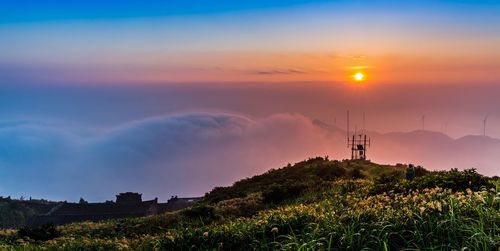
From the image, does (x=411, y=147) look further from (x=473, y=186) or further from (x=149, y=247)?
(x=149, y=247)

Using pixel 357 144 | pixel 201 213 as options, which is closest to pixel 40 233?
pixel 201 213

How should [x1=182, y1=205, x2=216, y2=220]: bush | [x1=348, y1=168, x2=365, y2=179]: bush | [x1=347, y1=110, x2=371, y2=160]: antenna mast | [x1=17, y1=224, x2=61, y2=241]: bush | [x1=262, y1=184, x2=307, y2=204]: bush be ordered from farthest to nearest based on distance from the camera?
[x1=347, y1=110, x2=371, y2=160]: antenna mast
[x1=348, y1=168, x2=365, y2=179]: bush
[x1=262, y1=184, x2=307, y2=204]: bush
[x1=182, y1=205, x2=216, y2=220]: bush
[x1=17, y1=224, x2=61, y2=241]: bush

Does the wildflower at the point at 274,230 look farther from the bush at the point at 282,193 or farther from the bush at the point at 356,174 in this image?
the bush at the point at 356,174

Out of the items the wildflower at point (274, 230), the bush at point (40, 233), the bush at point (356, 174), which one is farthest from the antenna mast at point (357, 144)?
the wildflower at point (274, 230)

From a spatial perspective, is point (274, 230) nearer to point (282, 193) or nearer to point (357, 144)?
point (282, 193)

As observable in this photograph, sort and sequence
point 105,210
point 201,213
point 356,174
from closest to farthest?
point 201,213 < point 356,174 < point 105,210

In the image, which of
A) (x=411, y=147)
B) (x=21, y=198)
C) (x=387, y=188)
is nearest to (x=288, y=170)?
(x=387, y=188)

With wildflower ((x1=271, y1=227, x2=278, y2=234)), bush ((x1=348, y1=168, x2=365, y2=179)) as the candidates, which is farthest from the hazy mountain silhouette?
wildflower ((x1=271, y1=227, x2=278, y2=234))

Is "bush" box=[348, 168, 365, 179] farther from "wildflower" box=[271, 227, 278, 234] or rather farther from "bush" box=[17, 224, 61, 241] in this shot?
"wildflower" box=[271, 227, 278, 234]

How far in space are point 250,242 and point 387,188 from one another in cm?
854

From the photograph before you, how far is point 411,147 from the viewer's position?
112062 mm

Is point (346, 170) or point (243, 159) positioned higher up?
point (243, 159)

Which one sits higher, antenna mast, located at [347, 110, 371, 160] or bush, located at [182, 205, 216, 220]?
antenna mast, located at [347, 110, 371, 160]

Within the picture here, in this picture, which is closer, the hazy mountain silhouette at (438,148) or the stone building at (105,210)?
the stone building at (105,210)
